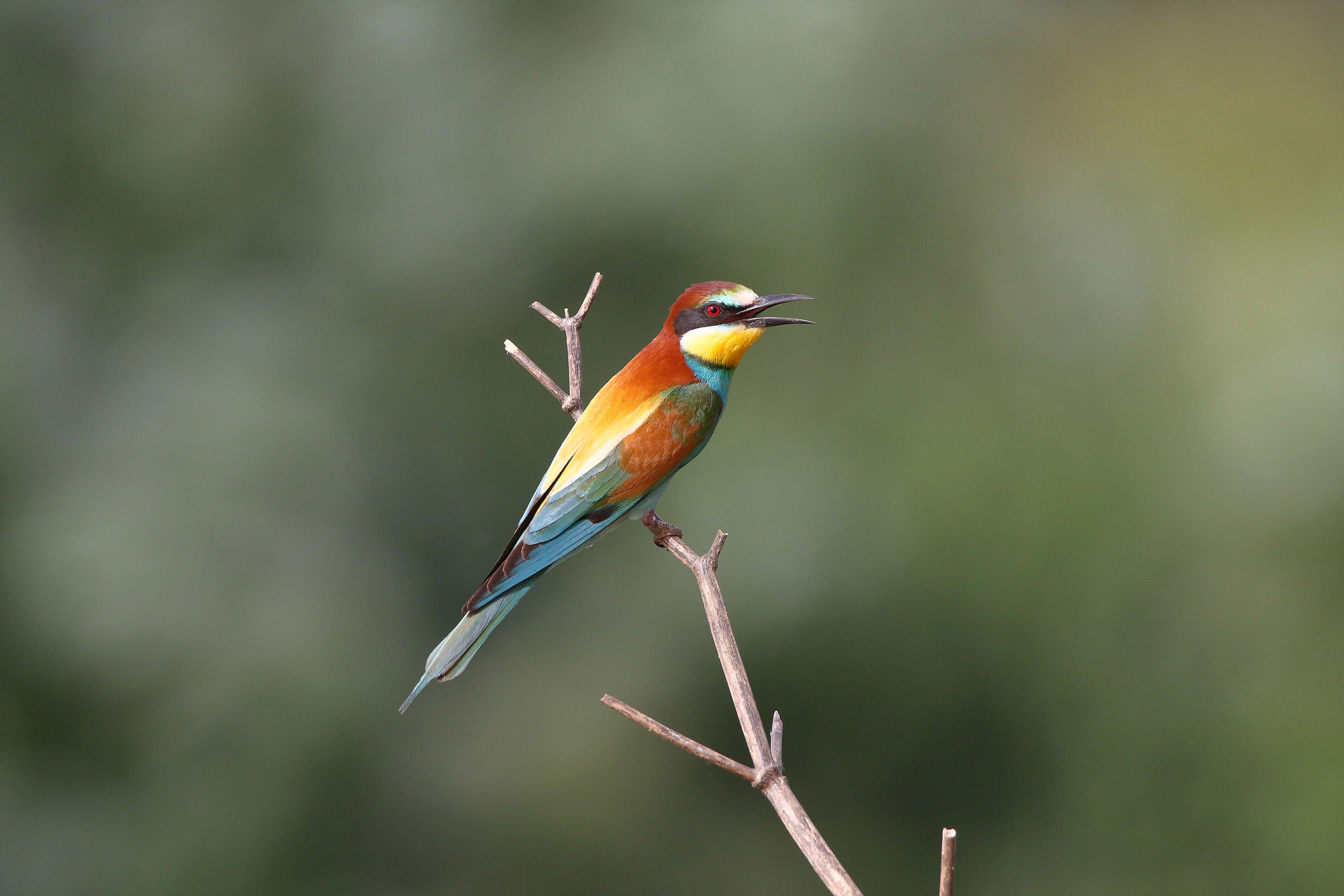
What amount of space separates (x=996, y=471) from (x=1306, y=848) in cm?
211

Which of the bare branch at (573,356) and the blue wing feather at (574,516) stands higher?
the bare branch at (573,356)

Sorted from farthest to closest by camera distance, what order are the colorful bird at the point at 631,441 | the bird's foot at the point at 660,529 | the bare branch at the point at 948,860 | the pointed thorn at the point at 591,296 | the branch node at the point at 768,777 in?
the bird's foot at the point at 660,529 → the colorful bird at the point at 631,441 → the pointed thorn at the point at 591,296 → the branch node at the point at 768,777 → the bare branch at the point at 948,860

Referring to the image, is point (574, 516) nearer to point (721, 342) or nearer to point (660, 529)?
point (660, 529)

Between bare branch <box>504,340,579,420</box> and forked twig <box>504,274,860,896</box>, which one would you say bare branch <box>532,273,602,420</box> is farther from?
forked twig <box>504,274,860,896</box>

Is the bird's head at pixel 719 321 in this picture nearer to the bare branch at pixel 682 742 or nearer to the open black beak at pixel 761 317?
the open black beak at pixel 761 317

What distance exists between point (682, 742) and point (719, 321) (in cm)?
97

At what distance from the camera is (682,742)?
1.37 meters

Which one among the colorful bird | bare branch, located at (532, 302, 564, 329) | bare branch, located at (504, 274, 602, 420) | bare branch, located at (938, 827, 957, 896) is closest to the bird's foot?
the colorful bird

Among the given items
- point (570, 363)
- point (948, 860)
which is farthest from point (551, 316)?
point (948, 860)

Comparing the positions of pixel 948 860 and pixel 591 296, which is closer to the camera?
pixel 948 860

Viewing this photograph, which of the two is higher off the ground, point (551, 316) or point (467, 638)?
point (551, 316)

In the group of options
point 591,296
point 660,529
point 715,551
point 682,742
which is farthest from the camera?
point 660,529

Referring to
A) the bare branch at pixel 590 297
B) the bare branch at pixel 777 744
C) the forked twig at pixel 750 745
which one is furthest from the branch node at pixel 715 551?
the bare branch at pixel 590 297

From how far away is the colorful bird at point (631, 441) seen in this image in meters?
2.06
